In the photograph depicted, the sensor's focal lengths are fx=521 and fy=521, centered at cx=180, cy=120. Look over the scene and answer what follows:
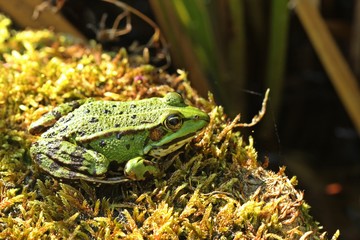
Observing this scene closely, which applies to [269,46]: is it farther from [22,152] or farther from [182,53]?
[22,152]

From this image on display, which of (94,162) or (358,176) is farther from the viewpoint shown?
(358,176)

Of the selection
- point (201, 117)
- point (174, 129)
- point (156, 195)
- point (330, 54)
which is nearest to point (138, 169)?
point (156, 195)

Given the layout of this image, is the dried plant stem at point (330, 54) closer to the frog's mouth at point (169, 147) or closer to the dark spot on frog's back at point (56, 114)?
the frog's mouth at point (169, 147)

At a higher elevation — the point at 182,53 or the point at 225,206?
the point at 182,53

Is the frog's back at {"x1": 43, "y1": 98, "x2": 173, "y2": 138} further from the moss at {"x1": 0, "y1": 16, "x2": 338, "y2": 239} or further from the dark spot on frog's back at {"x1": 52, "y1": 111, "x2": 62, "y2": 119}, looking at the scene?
the moss at {"x1": 0, "y1": 16, "x2": 338, "y2": 239}

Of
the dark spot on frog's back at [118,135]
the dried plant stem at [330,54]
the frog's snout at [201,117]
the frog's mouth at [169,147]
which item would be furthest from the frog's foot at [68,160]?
the dried plant stem at [330,54]

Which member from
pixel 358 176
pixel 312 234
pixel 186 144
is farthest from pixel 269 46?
pixel 312 234

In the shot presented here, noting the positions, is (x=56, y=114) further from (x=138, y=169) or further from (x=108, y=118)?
(x=138, y=169)
